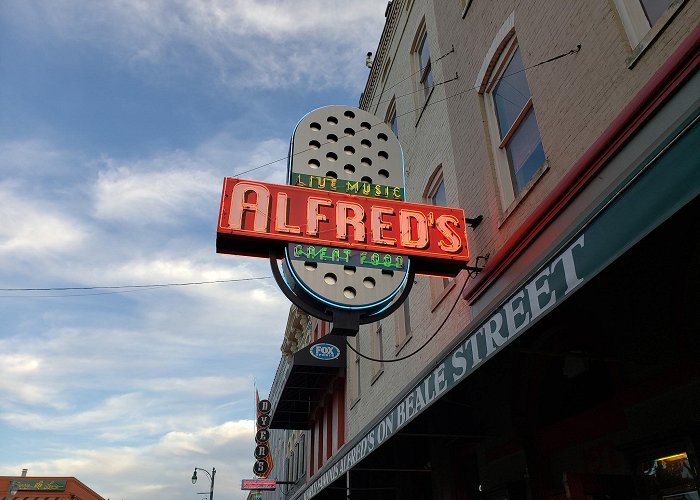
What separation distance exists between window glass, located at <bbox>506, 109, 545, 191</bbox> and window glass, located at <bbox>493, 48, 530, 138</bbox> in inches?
10.5

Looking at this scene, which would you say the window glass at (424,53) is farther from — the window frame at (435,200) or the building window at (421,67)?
the window frame at (435,200)

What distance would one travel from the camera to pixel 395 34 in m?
14.5

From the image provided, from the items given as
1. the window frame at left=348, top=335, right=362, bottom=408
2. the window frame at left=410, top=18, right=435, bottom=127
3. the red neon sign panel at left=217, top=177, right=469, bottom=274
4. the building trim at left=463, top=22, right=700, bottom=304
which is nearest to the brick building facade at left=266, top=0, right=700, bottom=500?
the building trim at left=463, top=22, right=700, bottom=304

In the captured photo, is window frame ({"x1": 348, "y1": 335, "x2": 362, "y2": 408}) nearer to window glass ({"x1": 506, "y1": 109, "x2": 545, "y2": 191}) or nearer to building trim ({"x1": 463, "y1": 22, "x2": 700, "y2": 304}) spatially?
building trim ({"x1": 463, "y1": 22, "x2": 700, "y2": 304})

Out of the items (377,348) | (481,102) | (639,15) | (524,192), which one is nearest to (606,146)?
(639,15)

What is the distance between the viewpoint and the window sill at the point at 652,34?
16.1 ft

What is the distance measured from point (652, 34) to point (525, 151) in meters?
2.68

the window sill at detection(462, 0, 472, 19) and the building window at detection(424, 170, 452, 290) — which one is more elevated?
the window sill at detection(462, 0, 472, 19)

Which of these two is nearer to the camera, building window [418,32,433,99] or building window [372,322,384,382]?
building window [418,32,433,99]

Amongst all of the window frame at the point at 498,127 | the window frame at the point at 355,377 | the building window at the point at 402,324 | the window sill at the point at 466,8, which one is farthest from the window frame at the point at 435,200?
the window frame at the point at 355,377

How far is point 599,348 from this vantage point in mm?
6445

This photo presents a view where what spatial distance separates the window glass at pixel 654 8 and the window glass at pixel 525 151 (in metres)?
2.06

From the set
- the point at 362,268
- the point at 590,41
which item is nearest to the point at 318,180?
the point at 362,268

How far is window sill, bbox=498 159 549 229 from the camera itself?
266 inches
